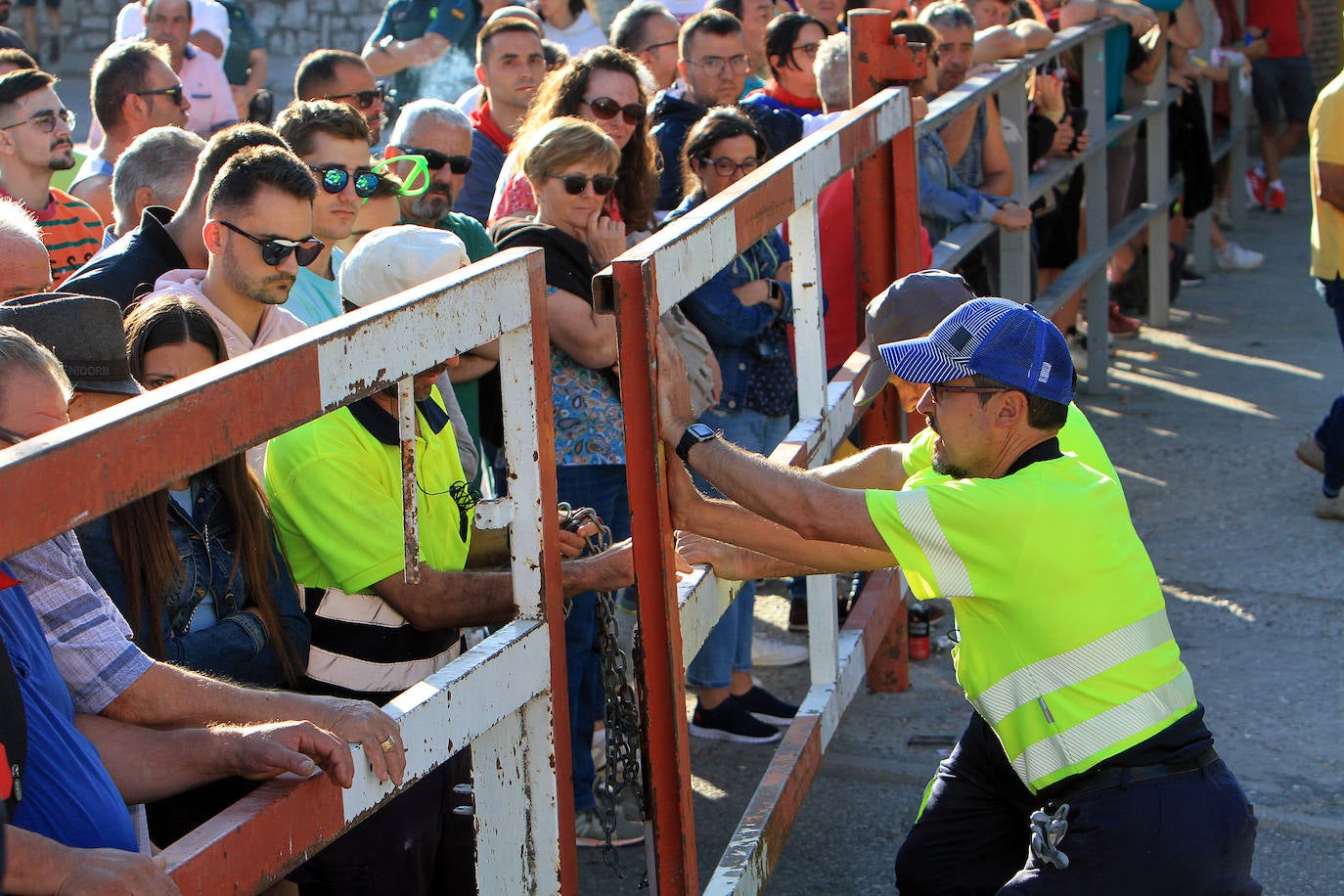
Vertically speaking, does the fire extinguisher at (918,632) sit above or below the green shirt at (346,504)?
below

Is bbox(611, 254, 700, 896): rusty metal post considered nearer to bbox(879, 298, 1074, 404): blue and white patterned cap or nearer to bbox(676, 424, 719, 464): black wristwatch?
bbox(676, 424, 719, 464): black wristwatch

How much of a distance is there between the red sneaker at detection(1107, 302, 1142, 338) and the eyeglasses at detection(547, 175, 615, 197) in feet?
19.5

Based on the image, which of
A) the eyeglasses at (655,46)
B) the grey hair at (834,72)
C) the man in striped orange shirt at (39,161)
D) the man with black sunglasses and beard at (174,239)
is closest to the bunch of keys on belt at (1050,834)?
the man with black sunglasses and beard at (174,239)

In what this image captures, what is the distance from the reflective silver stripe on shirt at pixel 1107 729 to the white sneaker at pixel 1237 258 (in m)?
8.55

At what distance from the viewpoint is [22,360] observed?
1.84 m

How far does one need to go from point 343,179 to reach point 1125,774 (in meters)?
2.38

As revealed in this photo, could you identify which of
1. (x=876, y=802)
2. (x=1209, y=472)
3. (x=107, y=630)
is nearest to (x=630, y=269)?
(x=107, y=630)

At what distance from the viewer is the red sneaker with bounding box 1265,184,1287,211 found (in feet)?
39.4

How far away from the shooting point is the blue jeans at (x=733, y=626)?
4430 mm

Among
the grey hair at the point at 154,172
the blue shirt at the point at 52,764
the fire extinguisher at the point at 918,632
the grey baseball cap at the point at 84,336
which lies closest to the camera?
the blue shirt at the point at 52,764

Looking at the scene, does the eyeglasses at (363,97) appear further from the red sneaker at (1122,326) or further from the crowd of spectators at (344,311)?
the red sneaker at (1122,326)

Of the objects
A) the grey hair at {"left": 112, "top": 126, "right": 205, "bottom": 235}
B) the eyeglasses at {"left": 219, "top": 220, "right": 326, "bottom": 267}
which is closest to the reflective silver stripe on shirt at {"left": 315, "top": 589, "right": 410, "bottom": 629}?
the eyeglasses at {"left": 219, "top": 220, "right": 326, "bottom": 267}

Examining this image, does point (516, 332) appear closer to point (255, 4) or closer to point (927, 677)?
point (927, 677)

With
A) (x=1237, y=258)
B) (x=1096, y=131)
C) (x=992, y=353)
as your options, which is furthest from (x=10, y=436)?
(x=1237, y=258)
